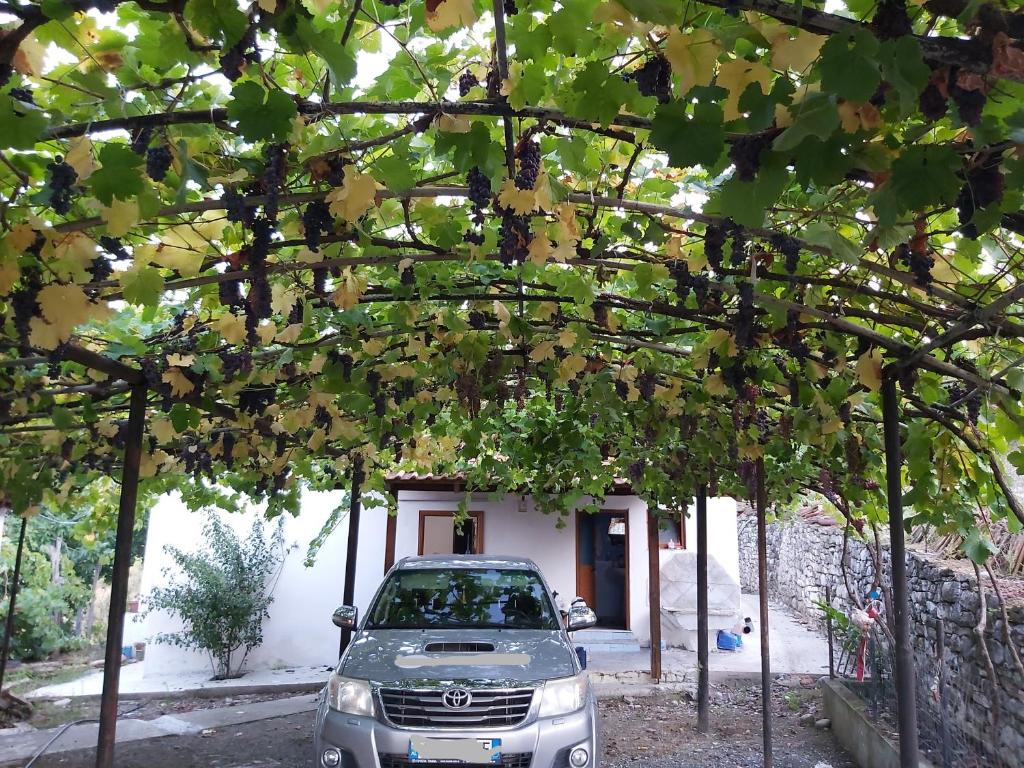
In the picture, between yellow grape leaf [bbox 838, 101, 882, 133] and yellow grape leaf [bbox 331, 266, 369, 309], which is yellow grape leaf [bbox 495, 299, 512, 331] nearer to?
yellow grape leaf [bbox 331, 266, 369, 309]

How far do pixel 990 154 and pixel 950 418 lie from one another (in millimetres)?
2575

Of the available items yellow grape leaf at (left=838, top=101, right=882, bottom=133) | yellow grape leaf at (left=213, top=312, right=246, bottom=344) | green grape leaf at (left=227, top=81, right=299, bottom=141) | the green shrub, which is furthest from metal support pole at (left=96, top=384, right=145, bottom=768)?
the green shrub

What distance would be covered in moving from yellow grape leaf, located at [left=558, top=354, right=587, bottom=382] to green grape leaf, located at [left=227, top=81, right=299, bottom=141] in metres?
2.98

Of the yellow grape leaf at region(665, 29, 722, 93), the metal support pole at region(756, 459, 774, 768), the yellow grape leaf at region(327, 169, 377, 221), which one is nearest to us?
the yellow grape leaf at region(665, 29, 722, 93)

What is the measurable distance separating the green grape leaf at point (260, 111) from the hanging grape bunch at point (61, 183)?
56cm

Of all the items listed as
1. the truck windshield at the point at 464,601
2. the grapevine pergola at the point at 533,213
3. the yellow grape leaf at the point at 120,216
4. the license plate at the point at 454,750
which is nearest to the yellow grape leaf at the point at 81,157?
the grapevine pergola at the point at 533,213

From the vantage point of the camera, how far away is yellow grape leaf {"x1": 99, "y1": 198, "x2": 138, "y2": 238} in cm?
226

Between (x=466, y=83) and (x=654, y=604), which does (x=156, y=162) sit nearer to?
(x=466, y=83)

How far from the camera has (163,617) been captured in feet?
37.3

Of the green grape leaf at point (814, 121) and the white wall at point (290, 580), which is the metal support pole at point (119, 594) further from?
the white wall at point (290, 580)

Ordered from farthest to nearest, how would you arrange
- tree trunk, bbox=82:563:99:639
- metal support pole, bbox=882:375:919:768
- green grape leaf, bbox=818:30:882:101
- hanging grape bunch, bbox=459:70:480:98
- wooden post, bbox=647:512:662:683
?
tree trunk, bbox=82:563:99:639, wooden post, bbox=647:512:662:683, metal support pole, bbox=882:375:919:768, hanging grape bunch, bbox=459:70:480:98, green grape leaf, bbox=818:30:882:101

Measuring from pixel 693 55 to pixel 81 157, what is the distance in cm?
172

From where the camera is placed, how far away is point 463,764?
4.21 metres

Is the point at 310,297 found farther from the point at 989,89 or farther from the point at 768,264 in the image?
the point at 989,89
